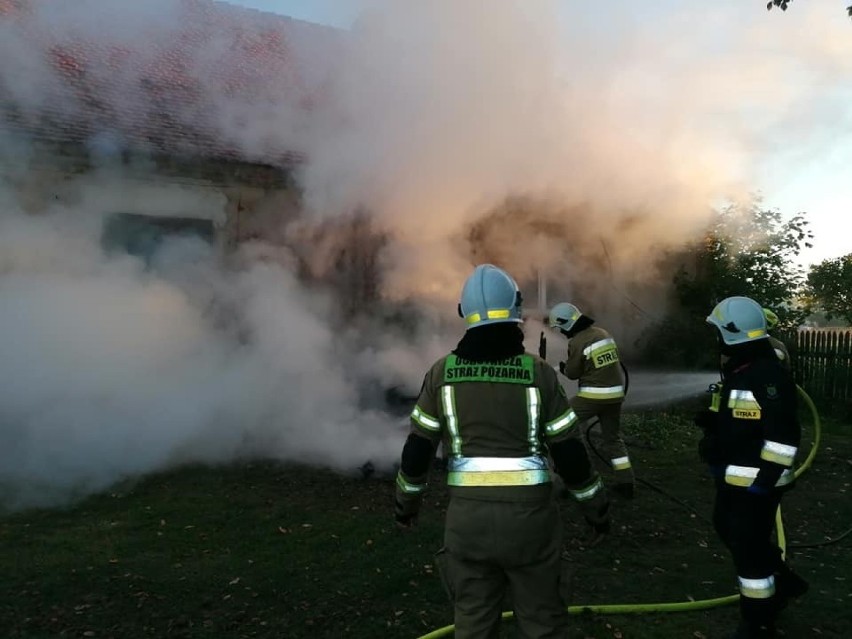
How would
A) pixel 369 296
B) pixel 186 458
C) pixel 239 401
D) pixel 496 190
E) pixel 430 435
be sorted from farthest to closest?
1. pixel 369 296
2. pixel 496 190
3. pixel 239 401
4. pixel 186 458
5. pixel 430 435

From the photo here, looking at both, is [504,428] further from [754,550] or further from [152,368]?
[152,368]

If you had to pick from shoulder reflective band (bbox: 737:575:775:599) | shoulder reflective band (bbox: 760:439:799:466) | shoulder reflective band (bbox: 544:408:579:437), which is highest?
shoulder reflective band (bbox: 544:408:579:437)

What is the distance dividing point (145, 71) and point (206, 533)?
7.03 meters

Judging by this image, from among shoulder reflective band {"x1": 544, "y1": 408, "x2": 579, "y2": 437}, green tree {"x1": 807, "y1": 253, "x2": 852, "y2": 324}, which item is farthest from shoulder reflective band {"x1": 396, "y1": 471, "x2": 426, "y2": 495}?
green tree {"x1": 807, "y1": 253, "x2": 852, "y2": 324}

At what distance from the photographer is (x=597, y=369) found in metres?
6.27

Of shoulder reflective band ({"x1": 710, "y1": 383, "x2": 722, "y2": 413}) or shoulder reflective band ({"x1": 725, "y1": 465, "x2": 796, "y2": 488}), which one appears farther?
shoulder reflective band ({"x1": 710, "y1": 383, "x2": 722, "y2": 413})

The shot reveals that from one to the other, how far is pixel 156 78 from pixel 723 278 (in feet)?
32.4

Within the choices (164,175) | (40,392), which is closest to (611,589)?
(40,392)

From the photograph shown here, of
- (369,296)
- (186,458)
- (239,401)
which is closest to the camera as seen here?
(186,458)

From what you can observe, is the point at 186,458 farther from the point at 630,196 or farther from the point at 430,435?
the point at 630,196

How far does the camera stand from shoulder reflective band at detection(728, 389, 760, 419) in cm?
359

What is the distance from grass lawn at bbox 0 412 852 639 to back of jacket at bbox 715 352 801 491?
3.43 ft

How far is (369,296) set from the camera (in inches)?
393

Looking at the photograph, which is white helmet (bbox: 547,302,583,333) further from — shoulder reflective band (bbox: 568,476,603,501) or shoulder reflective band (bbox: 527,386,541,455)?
shoulder reflective band (bbox: 527,386,541,455)
